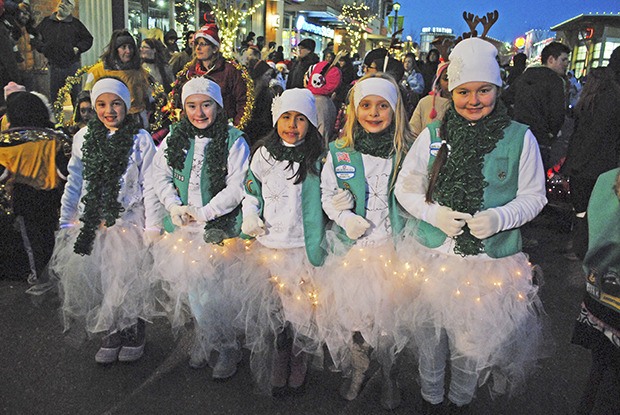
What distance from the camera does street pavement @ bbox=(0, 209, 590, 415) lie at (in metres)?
3.11

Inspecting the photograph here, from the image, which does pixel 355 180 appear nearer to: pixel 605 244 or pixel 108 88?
pixel 605 244

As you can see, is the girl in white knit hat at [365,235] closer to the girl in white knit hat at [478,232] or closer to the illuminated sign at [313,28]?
the girl in white knit hat at [478,232]

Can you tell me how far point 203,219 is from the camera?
128 inches

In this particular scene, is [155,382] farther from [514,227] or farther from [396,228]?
[514,227]

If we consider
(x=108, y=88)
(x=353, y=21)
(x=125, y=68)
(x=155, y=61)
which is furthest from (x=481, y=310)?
(x=353, y=21)

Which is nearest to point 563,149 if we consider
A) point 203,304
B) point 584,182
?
point 584,182

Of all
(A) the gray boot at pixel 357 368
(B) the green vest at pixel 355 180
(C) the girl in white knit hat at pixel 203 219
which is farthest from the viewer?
(C) the girl in white knit hat at pixel 203 219

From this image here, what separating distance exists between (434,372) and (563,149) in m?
5.58

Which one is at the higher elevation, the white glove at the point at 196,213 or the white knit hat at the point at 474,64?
the white knit hat at the point at 474,64

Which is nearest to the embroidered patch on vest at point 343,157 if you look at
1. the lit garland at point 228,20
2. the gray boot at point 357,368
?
the gray boot at point 357,368

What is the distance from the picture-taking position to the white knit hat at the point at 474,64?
2.61m

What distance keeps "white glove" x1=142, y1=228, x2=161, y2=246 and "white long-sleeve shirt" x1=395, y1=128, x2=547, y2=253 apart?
159cm

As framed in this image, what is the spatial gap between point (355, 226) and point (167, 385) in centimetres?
161

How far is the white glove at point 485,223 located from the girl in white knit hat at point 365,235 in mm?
519
